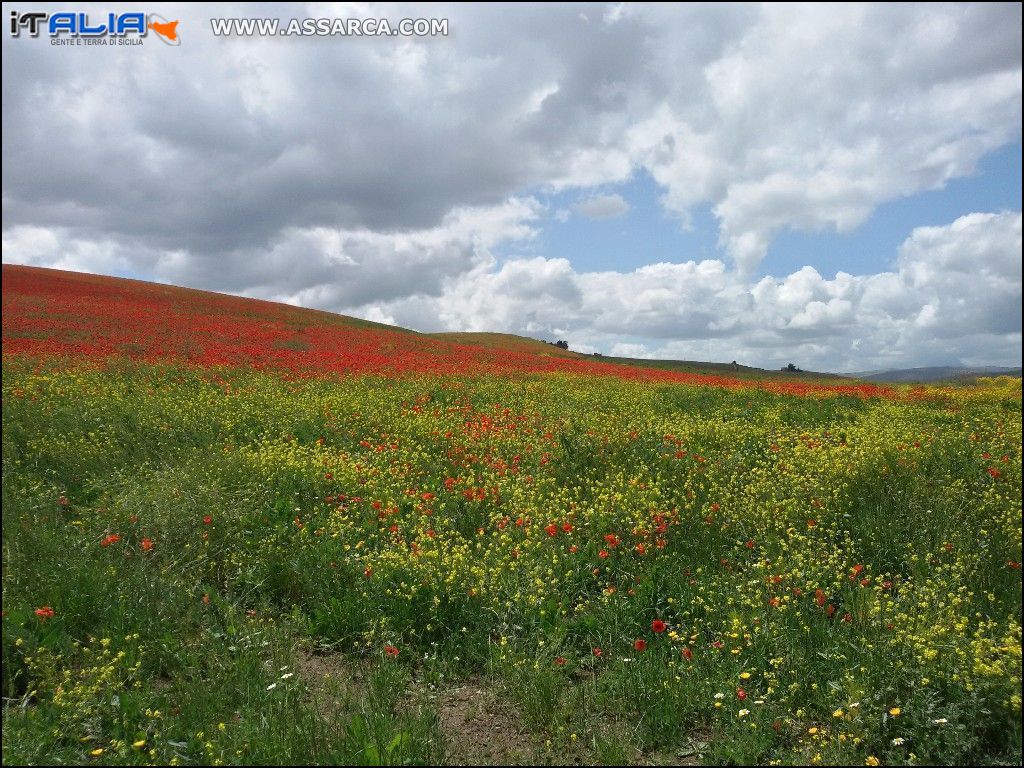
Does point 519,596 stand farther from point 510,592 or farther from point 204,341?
point 204,341

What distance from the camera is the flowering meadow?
3.51 meters

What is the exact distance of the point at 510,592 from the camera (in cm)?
507

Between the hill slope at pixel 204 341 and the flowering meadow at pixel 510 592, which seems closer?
the flowering meadow at pixel 510 592

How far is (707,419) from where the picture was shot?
11.8 meters

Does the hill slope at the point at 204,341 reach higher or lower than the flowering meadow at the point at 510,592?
higher

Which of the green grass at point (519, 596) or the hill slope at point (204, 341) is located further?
the hill slope at point (204, 341)

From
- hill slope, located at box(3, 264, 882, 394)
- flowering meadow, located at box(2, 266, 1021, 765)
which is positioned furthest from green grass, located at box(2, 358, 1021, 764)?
hill slope, located at box(3, 264, 882, 394)

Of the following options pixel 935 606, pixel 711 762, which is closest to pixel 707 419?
pixel 935 606

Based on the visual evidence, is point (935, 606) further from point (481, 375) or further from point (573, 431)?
point (481, 375)

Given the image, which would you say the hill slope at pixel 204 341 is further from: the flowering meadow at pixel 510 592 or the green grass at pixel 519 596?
the green grass at pixel 519 596

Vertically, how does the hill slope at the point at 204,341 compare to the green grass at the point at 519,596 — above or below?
above

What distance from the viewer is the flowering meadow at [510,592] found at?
3512 millimetres

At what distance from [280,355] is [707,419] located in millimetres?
15025

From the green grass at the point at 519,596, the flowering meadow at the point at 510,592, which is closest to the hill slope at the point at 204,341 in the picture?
the flowering meadow at the point at 510,592
